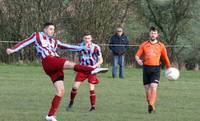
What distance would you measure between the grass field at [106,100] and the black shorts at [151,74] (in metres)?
0.64

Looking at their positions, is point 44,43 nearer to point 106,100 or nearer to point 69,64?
point 69,64

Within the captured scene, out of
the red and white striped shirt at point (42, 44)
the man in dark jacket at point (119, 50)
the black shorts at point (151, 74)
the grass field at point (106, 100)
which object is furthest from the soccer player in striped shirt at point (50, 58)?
the man in dark jacket at point (119, 50)

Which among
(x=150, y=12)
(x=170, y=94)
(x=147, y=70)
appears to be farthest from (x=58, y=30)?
(x=147, y=70)

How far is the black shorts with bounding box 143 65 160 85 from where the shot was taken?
13.0m

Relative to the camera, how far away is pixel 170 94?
16891mm

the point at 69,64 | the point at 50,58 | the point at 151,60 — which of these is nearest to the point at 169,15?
the point at 151,60

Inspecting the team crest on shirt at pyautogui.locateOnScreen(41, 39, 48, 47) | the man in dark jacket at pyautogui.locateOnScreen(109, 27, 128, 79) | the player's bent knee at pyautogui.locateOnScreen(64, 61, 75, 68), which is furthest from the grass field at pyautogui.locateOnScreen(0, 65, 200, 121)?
the team crest on shirt at pyautogui.locateOnScreen(41, 39, 48, 47)

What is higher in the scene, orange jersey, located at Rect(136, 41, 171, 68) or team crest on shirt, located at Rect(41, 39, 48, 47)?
team crest on shirt, located at Rect(41, 39, 48, 47)

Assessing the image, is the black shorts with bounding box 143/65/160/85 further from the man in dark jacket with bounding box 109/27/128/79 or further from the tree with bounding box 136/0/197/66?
the tree with bounding box 136/0/197/66

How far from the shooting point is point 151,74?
13.0 m

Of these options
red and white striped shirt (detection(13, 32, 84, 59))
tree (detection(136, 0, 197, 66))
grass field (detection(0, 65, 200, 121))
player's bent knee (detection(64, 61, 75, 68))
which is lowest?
grass field (detection(0, 65, 200, 121))

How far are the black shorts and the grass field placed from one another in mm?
640

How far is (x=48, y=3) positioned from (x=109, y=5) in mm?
3155

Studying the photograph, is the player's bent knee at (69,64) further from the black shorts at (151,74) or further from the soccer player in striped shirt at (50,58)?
the black shorts at (151,74)
